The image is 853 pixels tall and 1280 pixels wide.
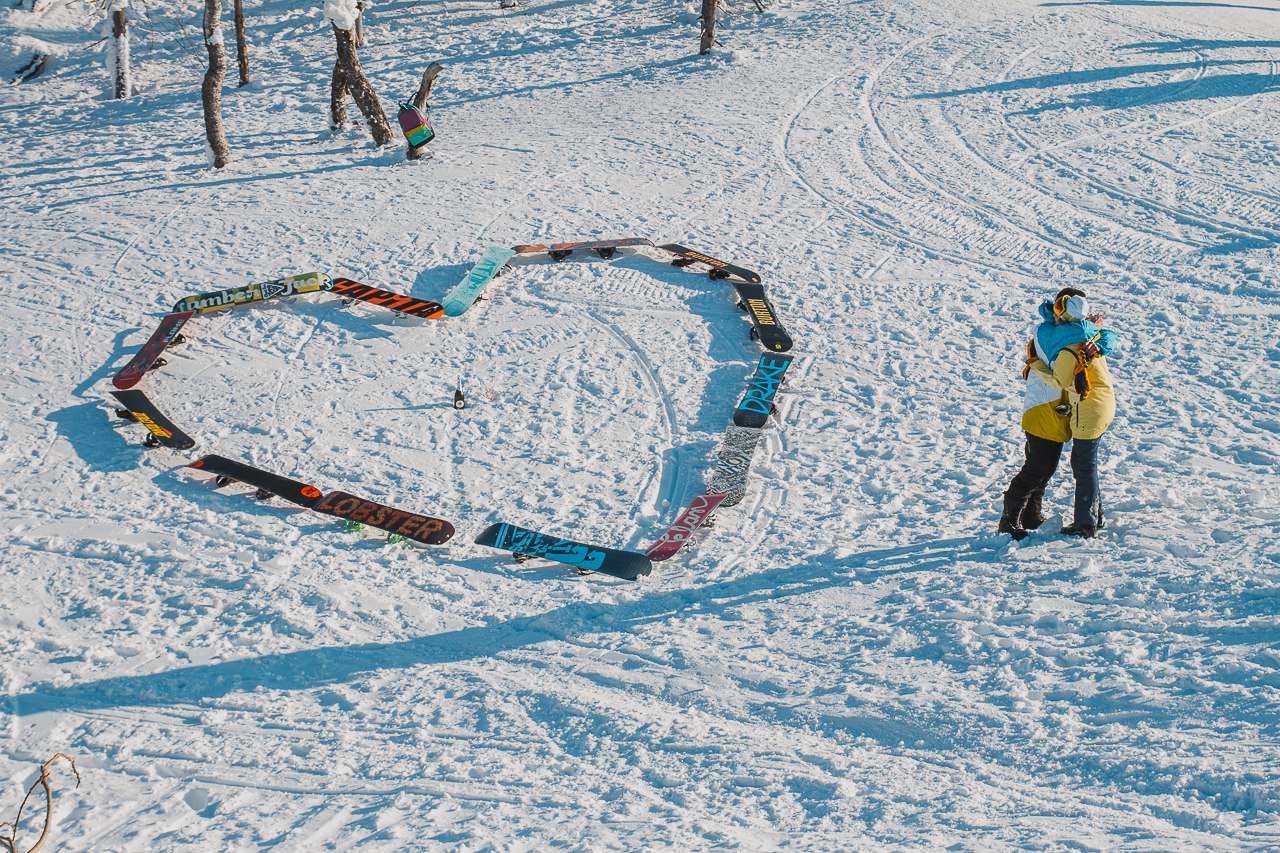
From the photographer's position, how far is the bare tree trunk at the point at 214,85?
14477mm

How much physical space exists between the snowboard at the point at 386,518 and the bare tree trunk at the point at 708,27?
13.2 meters

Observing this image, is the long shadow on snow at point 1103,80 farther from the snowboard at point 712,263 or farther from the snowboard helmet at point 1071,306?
the snowboard helmet at point 1071,306

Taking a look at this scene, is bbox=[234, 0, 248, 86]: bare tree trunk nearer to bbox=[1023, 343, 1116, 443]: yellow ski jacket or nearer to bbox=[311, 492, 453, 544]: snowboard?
bbox=[311, 492, 453, 544]: snowboard

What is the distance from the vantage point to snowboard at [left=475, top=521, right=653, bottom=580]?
25.1 ft

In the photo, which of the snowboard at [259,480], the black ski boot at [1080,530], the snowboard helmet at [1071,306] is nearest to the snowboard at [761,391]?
the black ski boot at [1080,530]

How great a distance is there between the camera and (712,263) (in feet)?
39.5

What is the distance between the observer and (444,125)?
1686 cm

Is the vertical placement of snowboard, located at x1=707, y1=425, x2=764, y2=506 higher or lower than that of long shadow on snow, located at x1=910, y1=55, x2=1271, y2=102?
lower

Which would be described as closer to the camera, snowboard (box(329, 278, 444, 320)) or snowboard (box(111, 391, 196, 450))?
snowboard (box(111, 391, 196, 450))

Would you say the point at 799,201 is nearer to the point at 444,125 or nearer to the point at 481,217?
the point at 481,217

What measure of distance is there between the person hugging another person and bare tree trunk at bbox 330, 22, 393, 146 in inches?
457

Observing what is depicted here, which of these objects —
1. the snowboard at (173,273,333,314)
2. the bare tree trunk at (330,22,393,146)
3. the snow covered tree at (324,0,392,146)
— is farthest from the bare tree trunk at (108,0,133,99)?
the snowboard at (173,273,333,314)

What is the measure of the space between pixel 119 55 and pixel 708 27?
10602 mm

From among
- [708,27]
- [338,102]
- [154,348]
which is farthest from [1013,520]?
[708,27]
